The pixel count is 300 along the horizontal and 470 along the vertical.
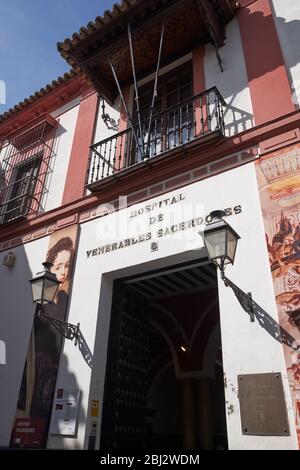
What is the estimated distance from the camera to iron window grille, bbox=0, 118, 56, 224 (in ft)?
21.4

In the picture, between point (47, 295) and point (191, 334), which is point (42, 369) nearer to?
point (47, 295)

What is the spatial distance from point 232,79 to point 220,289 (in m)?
2.89

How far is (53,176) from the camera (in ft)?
21.2

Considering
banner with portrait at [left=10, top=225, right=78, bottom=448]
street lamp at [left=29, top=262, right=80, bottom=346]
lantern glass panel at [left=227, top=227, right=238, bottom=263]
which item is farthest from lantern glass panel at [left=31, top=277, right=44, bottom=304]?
lantern glass panel at [left=227, top=227, right=238, bottom=263]

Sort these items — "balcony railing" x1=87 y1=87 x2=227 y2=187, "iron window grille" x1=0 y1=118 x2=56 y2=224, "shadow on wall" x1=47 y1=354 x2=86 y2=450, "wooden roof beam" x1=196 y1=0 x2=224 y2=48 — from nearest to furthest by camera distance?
"shadow on wall" x1=47 y1=354 x2=86 y2=450, "balcony railing" x1=87 y1=87 x2=227 y2=187, "wooden roof beam" x1=196 y1=0 x2=224 y2=48, "iron window grille" x1=0 y1=118 x2=56 y2=224

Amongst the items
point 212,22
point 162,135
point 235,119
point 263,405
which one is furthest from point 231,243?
point 212,22

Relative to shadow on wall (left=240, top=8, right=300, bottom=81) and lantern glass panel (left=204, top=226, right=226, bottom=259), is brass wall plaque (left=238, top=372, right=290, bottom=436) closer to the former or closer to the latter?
lantern glass panel (left=204, top=226, right=226, bottom=259)

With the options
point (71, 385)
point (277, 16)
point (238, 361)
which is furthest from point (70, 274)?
point (277, 16)

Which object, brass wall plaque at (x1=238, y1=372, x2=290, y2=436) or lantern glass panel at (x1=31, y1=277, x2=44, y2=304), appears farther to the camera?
lantern glass panel at (x1=31, y1=277, x2=44, y2=304)

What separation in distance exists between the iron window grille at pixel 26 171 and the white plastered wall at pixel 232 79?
3158mm

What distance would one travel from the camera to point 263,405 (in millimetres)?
2945

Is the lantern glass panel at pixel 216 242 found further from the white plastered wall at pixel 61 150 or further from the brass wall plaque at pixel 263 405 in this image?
the white plastered wall at pixel 61 150

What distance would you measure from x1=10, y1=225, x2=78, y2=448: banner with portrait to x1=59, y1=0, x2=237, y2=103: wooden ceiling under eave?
270 cm

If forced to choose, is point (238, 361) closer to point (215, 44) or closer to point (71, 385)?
point (71, 385)
